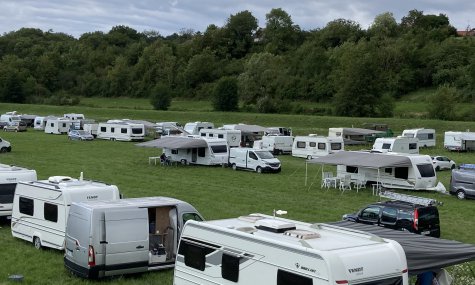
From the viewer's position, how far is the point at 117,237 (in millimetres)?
12492

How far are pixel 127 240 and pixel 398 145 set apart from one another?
30.8m

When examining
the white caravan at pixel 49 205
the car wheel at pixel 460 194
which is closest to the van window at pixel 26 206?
the white caravan at pixel 49 205

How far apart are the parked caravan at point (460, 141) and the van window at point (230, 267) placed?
133 feet

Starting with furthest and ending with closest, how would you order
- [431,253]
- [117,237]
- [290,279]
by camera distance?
1. [117,237]
2. [431,253]
3. [290,279]

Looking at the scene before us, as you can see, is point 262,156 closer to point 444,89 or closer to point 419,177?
point 419,177

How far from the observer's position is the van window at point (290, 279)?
799 cm

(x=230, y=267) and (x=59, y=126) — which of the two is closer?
(x=230, y=267)

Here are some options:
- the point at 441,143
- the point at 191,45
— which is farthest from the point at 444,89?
the point at 191,45

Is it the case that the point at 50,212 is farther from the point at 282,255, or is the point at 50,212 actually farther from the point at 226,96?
the point at 226,96

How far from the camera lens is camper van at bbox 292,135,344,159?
40688mm

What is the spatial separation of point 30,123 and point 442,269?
6662 cm

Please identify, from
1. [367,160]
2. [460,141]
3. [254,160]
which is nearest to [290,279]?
[367,160]

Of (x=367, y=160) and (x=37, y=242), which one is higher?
(x=367, y=160)

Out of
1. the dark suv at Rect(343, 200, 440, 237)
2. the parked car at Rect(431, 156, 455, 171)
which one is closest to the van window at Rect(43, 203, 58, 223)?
the dark suv at Rect(343, 200, 440, 237)
